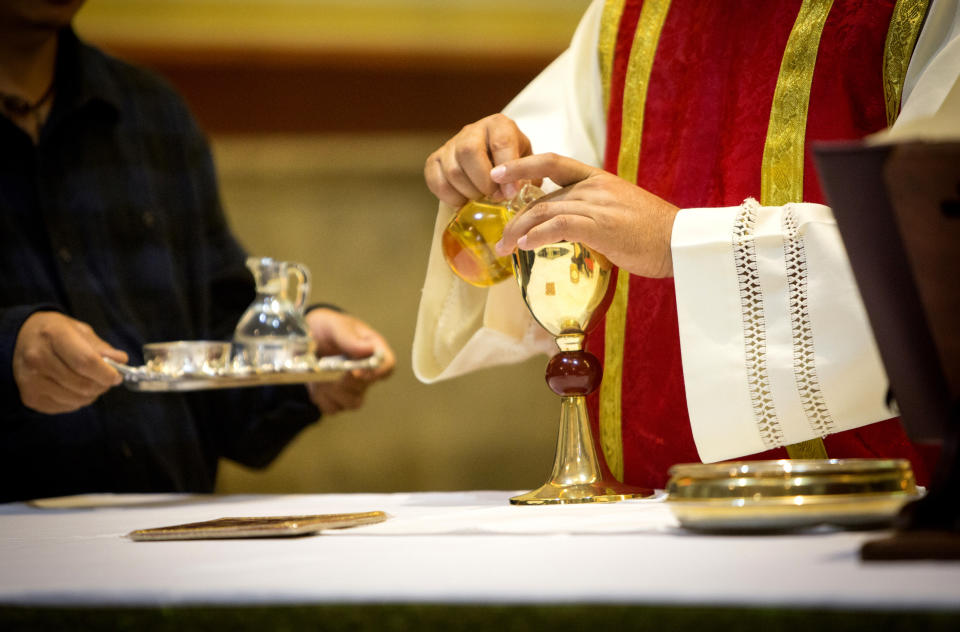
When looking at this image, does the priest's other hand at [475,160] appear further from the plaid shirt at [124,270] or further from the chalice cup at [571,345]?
the plaid shirt at [124,270]

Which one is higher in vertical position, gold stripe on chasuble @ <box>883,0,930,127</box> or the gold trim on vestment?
the gold trim on vestment

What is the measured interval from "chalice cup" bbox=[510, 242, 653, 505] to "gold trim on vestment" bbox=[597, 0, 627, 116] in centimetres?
66

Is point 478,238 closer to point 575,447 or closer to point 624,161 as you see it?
point 575,447

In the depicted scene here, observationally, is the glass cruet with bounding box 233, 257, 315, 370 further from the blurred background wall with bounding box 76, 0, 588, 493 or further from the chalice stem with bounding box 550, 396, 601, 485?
the blurred background wall with bounding box 76, 0, 588, 493

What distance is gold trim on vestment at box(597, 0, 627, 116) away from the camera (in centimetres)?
192

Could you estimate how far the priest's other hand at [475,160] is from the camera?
147 centimetres

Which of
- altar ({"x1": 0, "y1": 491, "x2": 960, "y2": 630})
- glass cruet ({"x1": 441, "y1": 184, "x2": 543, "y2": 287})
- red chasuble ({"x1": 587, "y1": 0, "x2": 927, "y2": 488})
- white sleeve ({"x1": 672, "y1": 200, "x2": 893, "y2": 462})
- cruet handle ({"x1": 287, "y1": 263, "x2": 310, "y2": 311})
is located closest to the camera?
altar ({"x1": 0, "y1": 491, "x2": 960, "y2": 630})

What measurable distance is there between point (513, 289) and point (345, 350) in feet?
2.14

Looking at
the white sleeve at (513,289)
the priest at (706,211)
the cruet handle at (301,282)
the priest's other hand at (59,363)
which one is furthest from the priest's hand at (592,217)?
the priest's other hand at (59,363)

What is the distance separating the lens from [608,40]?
75.7 inches

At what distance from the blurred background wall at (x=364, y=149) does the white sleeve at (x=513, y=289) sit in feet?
12.2

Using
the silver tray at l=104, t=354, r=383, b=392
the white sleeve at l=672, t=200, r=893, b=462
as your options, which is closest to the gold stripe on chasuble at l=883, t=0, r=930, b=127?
the white sleeve at l=672, t=200, r=893, b=462

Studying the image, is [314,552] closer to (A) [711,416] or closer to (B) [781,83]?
(A) [711,416]

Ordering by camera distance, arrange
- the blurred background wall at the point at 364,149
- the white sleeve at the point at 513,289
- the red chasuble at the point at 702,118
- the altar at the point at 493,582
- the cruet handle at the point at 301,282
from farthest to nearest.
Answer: the blurred background wall at the point at 364,149, the cruet handle at the point at 301,282, the white sleeve at the point at 513,289, the red chasuble at the point at 702,118, the altar at the point at 493,582
